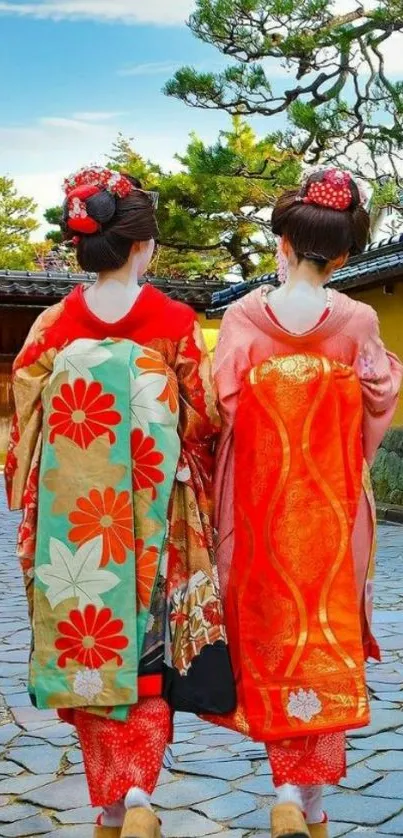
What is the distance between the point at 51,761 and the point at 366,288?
12262 millimetres

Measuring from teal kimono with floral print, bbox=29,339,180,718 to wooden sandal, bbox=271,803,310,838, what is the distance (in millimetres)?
550

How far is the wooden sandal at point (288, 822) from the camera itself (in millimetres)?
3217

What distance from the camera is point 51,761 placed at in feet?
14.8

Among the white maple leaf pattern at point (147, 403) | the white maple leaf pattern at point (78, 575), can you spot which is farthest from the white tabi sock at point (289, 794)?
the white maple leaf pattern at point (147, 403)

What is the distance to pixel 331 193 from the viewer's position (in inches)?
136

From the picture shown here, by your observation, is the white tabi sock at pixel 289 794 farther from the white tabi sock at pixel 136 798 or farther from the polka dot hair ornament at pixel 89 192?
the polka dot hair ornament at pixel 89 192

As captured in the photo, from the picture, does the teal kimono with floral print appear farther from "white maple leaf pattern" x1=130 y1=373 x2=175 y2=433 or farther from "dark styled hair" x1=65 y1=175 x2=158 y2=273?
"dark styled hair" x1=65 y1=175 x2=158 y2=273

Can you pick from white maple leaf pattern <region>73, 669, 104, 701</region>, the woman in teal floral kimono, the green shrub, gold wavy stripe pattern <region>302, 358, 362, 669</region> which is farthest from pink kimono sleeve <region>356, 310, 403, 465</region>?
the green shrub

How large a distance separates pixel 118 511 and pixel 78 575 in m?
0.22

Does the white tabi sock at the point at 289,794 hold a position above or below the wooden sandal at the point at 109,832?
above

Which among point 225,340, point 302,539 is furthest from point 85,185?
point 302,539

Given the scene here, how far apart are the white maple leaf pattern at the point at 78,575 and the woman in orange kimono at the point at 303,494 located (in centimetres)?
46

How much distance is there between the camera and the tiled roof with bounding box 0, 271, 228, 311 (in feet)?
70.9

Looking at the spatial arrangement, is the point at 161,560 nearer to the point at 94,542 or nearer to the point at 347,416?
the point at 94,542
